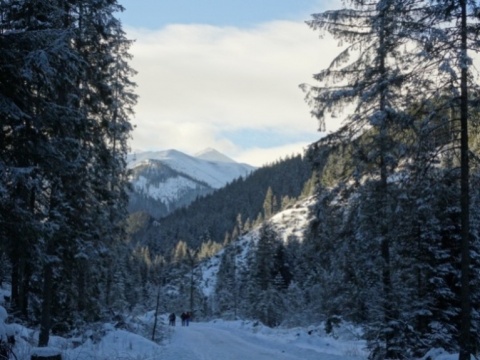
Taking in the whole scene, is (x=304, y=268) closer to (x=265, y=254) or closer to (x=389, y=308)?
(x=265, y=254)

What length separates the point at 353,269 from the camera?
16.7 meters

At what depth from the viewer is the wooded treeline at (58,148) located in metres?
8.98

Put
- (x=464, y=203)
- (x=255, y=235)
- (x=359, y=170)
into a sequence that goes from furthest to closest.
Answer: (x=255, y=235)
(x=359, y=170)
(x=464, y=203)

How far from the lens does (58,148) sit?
11.1 metres

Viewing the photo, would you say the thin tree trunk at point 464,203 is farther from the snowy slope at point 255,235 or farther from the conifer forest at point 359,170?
the snowy slope at point 255,235

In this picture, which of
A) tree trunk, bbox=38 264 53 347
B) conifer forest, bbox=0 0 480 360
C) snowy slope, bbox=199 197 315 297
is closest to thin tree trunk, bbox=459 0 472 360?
conifer forest, bbox=0 0 480 360

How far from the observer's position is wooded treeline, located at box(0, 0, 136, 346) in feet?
29.5

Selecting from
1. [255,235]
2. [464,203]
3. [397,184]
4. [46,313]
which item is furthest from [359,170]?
[255,235]

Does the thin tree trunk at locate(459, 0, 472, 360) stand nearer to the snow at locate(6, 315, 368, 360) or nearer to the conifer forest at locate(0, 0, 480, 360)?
the conifer forest at locate(0, 0, 480, 360)

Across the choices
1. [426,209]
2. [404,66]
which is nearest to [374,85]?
[404,66]

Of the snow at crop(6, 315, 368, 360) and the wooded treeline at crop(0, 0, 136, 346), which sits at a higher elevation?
the wooded treeline at crop(0, 0, 136, 346)

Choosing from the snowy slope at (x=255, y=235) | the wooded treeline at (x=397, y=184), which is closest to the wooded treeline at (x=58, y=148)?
the wooded treeline at (x=397, y=184)

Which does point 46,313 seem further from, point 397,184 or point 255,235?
point 255,235

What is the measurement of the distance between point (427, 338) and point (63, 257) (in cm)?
1143
